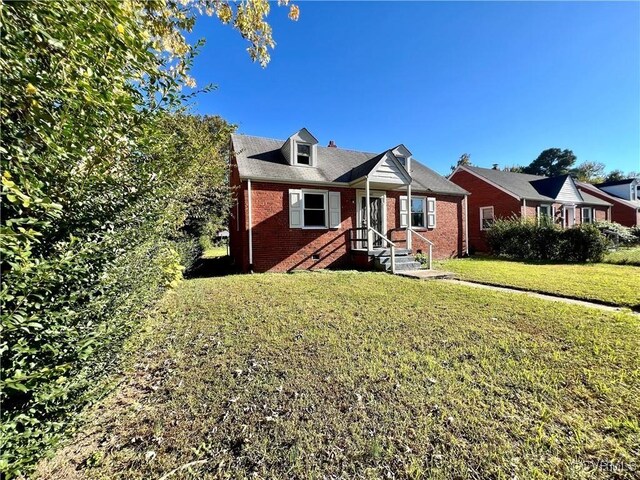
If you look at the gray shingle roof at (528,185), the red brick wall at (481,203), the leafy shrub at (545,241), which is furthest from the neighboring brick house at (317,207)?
the gray shingle roof at (528,185)

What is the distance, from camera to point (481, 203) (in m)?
19.6

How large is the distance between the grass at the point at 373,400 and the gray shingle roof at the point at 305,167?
23.1ft

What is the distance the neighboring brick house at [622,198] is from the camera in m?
24.5

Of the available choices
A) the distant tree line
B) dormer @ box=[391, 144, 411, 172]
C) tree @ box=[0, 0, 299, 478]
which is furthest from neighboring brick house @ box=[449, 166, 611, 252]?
the distant tree line

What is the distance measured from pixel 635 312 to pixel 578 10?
784 centimetres

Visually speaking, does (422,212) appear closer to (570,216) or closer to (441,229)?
(441,229)

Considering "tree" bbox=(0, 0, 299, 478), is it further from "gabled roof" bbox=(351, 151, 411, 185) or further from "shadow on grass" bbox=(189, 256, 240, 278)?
"gabled roof" bbox=(351, 151, 411, 185)

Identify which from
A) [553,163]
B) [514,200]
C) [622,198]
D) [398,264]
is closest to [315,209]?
[398,264]

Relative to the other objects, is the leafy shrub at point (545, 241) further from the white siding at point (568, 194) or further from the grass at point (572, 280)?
the white siding at point (568, 194)

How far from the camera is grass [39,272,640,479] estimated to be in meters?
2.04

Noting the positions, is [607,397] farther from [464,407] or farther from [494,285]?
[494,285]

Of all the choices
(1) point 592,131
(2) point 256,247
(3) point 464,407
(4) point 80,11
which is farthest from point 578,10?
(1) point 592,131

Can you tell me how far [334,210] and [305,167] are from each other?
233 centimetres

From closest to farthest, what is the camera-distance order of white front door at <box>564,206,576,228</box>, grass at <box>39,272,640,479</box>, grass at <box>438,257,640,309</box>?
grass at <box>39,272,640,479</box>
grass at <box>438,257,640,309</box>
white front door at <box>564,206,576,228</box>
